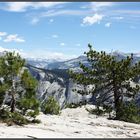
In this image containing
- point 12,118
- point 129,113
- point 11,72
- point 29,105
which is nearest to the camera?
point 12,118

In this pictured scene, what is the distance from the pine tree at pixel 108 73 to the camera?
39469mm

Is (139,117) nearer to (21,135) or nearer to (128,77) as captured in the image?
(128,77)

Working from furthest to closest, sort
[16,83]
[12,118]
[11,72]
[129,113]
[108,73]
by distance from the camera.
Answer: [108,73] < [129,113] < [16,83] < [11,72] < [12,118]

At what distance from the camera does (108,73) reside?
40.2m

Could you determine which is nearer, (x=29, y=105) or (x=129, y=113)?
(x=29, y=105)

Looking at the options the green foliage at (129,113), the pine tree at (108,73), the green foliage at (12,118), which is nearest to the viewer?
the green foliage at (12,118)

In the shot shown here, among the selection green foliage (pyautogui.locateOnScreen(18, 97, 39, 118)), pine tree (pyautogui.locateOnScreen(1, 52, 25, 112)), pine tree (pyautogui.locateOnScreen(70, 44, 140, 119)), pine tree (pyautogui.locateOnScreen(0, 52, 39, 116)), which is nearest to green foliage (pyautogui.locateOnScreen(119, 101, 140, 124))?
pine tree (pyautogui.locateOnScreen(70, 44, 140, 119))

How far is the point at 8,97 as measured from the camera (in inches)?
1075

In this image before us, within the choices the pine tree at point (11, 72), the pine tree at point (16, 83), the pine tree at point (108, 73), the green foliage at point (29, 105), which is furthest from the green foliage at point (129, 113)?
the pine tree at point (11, 72)

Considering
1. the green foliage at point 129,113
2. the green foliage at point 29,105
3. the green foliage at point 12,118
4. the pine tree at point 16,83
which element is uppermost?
the pine tree at point 16,83

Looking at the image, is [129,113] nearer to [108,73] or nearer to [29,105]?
[108,73]

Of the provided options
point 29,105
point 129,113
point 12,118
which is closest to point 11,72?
point 29,105

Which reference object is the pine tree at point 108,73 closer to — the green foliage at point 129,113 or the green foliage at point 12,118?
the green foliage at point 129,113

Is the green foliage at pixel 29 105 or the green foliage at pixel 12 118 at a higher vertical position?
the green foliage at pixel 29 105
